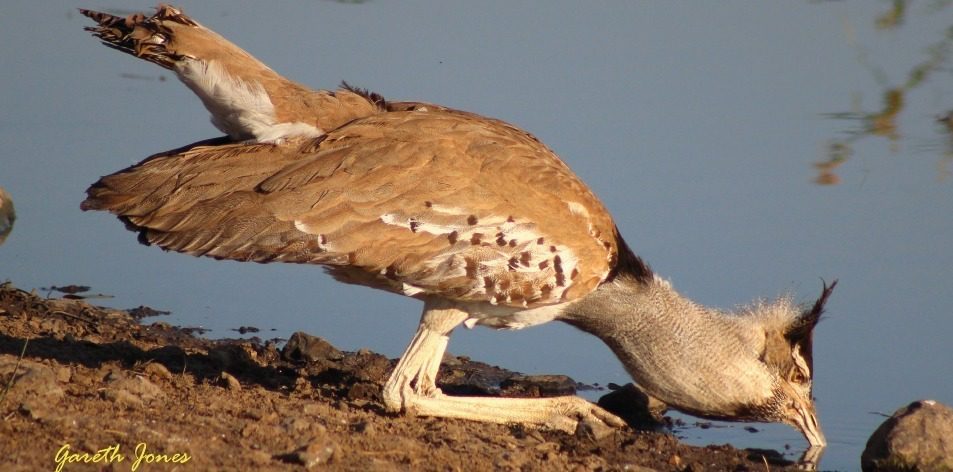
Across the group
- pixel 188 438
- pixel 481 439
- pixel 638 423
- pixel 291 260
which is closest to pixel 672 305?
pixel 638 423

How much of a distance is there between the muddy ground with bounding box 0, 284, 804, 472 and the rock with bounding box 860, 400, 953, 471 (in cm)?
57

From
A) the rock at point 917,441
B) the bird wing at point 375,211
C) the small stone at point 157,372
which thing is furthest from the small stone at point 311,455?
the rock at point 917,441

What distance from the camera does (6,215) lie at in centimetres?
1142

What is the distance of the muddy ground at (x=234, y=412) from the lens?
6.18 meters

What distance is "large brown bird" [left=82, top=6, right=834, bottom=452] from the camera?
7.41m

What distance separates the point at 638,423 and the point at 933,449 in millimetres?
1841

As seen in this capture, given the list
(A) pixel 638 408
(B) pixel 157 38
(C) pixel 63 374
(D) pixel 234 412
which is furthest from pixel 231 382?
(A) pixel 638 408

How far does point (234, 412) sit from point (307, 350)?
199 centimetres

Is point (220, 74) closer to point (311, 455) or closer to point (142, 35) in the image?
point (142, 35)

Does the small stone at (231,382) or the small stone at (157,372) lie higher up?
the small stone at (231,382)

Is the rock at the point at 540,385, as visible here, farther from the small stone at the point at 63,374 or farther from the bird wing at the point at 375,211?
the small stone at the point at 63,374
